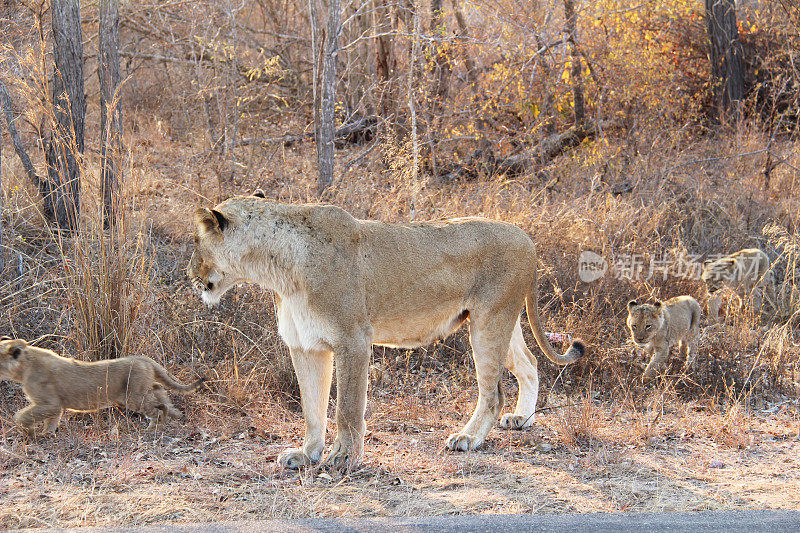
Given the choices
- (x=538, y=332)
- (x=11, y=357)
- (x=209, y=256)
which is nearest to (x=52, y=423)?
(x=11, y=357)

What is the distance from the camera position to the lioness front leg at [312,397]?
17.5ft

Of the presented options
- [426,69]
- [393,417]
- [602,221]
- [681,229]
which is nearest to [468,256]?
[393,417]

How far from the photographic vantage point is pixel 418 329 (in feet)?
18.5

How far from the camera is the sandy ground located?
4559 millimetres

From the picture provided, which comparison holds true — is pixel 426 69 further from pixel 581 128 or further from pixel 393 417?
pixel 393 417

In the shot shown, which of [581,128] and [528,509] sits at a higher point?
[581,128]

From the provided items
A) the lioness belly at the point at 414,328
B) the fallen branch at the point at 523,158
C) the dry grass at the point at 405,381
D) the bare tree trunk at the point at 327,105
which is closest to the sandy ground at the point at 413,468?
the dry grass at the point at 405,381

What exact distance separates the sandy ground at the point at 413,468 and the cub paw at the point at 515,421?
8 cm

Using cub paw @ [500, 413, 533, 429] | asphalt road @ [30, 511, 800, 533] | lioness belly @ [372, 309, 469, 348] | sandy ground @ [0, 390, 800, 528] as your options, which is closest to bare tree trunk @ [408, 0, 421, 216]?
sandy ground @ [0, 390, 800, 528]

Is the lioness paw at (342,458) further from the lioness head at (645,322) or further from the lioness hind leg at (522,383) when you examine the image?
the lioness head at (645,322)

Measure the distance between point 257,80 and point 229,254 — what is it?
445 inches

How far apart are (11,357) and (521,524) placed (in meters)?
3.83

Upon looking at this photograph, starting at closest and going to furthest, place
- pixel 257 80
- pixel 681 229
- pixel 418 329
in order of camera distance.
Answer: pixel 418 329
pixel 681 229
pixel 257 80

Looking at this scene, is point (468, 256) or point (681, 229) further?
point (681, 229)
